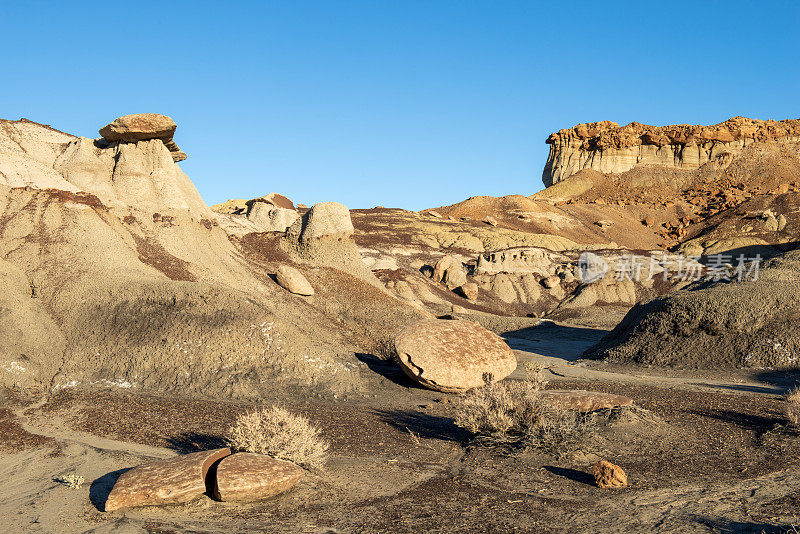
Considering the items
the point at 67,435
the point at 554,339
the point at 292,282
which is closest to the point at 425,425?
the point at 67,435

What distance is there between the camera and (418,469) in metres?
7.03

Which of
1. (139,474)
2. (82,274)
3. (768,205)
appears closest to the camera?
(139,474)

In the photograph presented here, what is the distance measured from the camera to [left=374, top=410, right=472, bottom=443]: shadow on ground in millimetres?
8562

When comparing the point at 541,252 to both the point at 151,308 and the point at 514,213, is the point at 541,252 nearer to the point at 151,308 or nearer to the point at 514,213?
the point at 514,213

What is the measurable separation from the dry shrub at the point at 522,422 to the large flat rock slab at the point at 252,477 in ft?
9.36

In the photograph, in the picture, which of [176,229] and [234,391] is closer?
[234,391]

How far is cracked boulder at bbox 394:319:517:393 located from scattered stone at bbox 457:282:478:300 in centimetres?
2080

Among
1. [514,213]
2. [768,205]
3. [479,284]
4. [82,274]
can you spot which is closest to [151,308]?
[82,274]

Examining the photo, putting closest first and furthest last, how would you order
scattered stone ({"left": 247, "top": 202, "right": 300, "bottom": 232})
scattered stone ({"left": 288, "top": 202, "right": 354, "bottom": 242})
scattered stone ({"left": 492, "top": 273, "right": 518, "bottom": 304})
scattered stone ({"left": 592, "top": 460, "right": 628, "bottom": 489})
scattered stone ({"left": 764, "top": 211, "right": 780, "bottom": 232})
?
scattered stone ({"left": 592, "top": 460, "right": 628, "bottom": 489}) → scattered stone ({"left": 288, "top": 202, "right": 354, "bottom": 242}) → scattered stone ({"left": 492, "top": 273, "right": 518, "bottom": 304}) → scattered stone ({"left": 247, "top": 202, "right": 300, "bottom": 232}) → scattered stone ({"left": 764, "top": 211, "right": 780, "bottom": 232})

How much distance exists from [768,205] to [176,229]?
56409mm

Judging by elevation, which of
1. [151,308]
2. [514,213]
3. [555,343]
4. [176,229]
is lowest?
[555,343]

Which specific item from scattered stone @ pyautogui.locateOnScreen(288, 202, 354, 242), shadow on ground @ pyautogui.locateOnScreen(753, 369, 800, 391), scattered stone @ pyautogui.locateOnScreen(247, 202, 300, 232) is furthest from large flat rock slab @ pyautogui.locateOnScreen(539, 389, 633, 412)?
scattered stone @ pyautogui.locateOnScreen(247, 202, 300, 232)

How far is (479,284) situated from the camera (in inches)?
1400

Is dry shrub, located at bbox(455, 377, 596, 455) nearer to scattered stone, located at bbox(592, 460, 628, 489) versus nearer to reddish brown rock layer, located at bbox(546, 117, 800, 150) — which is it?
scattered stone, located at bbox(592, 460, 628, 489)
